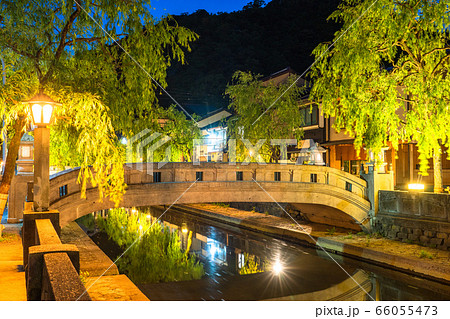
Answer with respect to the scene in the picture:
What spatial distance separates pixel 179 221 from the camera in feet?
82.8

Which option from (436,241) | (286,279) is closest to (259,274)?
(286,279)

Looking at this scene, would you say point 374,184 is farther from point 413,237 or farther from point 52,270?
point 52,270

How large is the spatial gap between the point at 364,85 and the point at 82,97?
10712 mm

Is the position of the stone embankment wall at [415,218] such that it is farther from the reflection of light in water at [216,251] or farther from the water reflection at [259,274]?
the reflection of light in water at [216,251]

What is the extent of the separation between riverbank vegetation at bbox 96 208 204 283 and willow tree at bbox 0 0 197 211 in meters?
5.21

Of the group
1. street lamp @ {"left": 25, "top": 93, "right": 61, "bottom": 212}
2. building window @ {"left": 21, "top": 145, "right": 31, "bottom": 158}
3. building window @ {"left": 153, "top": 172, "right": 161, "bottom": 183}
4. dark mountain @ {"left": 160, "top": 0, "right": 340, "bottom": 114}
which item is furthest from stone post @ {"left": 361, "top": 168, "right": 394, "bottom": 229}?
dark mountain @ {"left": 160, "top": 0, "right": 340, "bottom": 114}

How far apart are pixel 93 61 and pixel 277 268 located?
925 centimetres

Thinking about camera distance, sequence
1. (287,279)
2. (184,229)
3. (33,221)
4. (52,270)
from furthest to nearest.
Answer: (184,229) → (287,279) → (33,221) → (52,270)

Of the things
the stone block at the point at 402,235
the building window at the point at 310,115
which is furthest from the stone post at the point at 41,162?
the building window at the point at 310,115

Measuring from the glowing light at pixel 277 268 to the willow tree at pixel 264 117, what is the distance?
9775mm

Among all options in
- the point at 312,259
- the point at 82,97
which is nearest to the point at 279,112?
the point at 312,259

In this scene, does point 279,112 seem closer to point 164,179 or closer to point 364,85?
point 364,85

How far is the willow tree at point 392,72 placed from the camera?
1327 cm

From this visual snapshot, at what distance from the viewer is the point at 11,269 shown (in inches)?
308
